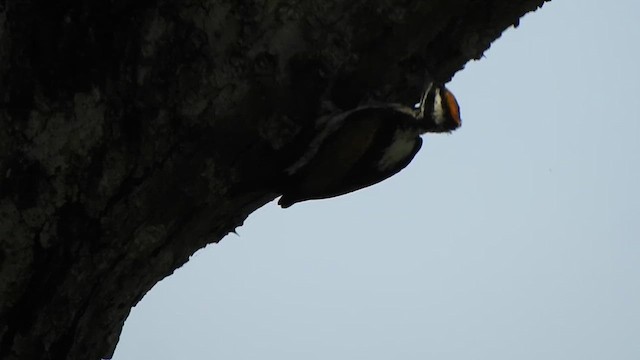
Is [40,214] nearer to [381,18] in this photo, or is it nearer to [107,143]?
[107,143]

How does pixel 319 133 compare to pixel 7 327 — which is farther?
pixel 319 133

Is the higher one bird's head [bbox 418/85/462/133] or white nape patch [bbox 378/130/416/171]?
bird's head [bbox 418/85/462/133]

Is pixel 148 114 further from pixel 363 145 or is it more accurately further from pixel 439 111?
pixel 439 111

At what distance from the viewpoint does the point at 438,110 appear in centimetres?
376

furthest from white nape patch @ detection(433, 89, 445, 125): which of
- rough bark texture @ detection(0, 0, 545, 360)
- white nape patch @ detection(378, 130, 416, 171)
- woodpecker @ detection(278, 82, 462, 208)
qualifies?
rough bark texture @ detection(0, 0, 545, 360)

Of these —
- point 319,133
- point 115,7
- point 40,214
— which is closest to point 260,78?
point 319,133

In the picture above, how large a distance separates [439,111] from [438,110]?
0.05 feet

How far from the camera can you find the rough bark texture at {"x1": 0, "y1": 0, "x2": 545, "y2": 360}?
2031 millimetres

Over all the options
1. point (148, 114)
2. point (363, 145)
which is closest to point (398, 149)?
point (363, 145)

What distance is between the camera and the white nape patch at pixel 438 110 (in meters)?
3.62

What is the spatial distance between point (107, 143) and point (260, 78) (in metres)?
0.56

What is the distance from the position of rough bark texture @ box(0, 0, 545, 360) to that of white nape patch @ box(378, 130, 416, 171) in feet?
1.92

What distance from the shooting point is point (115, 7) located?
83.4 inches

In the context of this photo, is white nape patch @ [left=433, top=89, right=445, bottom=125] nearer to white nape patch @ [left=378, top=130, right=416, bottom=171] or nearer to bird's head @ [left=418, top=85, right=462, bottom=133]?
bird's head @ [left=418, top=85, right=462, bottom=133]
